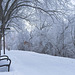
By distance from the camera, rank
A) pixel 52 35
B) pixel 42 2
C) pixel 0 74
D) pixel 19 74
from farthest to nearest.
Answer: pixel 52 35 → pixel 42 2 → pixel 19 74 → pixel 0 74

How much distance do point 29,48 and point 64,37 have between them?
10022 millimetres

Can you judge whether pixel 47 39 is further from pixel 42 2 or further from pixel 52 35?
pixel 42 2

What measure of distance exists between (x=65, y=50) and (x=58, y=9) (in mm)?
11689

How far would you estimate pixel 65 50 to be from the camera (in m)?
17.8

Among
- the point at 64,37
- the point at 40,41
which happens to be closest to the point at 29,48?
the point at 40,41

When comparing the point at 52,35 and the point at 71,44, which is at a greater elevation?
the point at 52,35

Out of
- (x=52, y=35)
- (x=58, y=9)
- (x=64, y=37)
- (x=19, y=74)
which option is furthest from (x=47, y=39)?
(x=19, y=74)

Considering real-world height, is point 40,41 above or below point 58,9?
below

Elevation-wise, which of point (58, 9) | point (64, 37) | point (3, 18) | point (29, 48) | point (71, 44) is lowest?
point (29, 48)

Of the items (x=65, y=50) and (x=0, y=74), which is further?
(x=65, y=50)

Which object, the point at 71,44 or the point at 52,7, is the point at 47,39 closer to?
the point at 71,44

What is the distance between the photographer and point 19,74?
11.2 feet

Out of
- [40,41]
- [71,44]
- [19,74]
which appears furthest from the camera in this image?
[40,41]

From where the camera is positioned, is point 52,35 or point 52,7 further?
point 52,35
